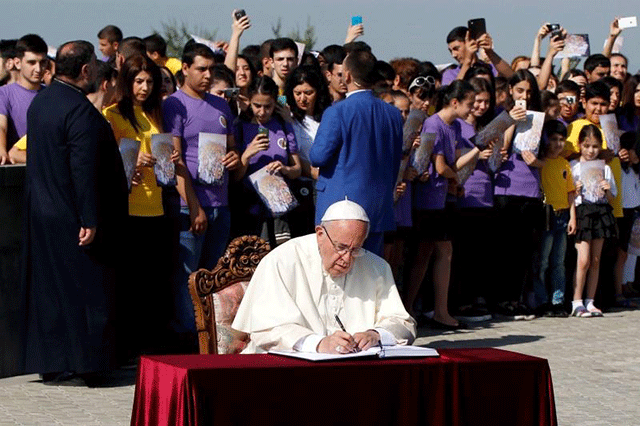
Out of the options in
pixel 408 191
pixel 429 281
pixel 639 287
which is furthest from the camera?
pixel 639 287

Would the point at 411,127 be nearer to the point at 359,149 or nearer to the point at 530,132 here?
the point at 530,132

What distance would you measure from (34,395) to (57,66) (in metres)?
2.25

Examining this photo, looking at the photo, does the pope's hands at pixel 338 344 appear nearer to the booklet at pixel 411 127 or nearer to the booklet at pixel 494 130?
the booklet at pixel 411 127

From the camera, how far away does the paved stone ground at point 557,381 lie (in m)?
9.42

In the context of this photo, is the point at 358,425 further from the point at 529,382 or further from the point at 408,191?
the point at 408,191

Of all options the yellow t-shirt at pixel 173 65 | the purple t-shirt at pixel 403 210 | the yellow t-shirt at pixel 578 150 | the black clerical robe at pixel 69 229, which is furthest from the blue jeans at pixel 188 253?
the yellow t-shirt at pixel 578 150

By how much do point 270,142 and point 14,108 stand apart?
83.3 inches

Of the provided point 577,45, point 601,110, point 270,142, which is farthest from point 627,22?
point 270,142

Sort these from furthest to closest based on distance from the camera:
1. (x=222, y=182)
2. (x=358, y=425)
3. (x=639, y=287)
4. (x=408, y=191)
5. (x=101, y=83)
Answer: (x=639, y=287) < (x=408, y=191) < (x=222, y=182) < (x=101, y=83) < (x=358, y=425)

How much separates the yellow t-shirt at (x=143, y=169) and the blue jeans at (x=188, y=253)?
0.42 metres

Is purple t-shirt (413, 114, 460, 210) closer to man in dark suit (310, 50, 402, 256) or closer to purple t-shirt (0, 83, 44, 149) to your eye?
man in dark suit (310, 50, 402, 256)

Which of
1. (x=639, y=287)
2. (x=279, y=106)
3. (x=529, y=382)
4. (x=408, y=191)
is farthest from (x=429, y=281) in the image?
(x=529, y=382)

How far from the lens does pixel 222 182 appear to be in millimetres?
11656

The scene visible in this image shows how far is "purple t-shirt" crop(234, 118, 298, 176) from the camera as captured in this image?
12.1 metres
